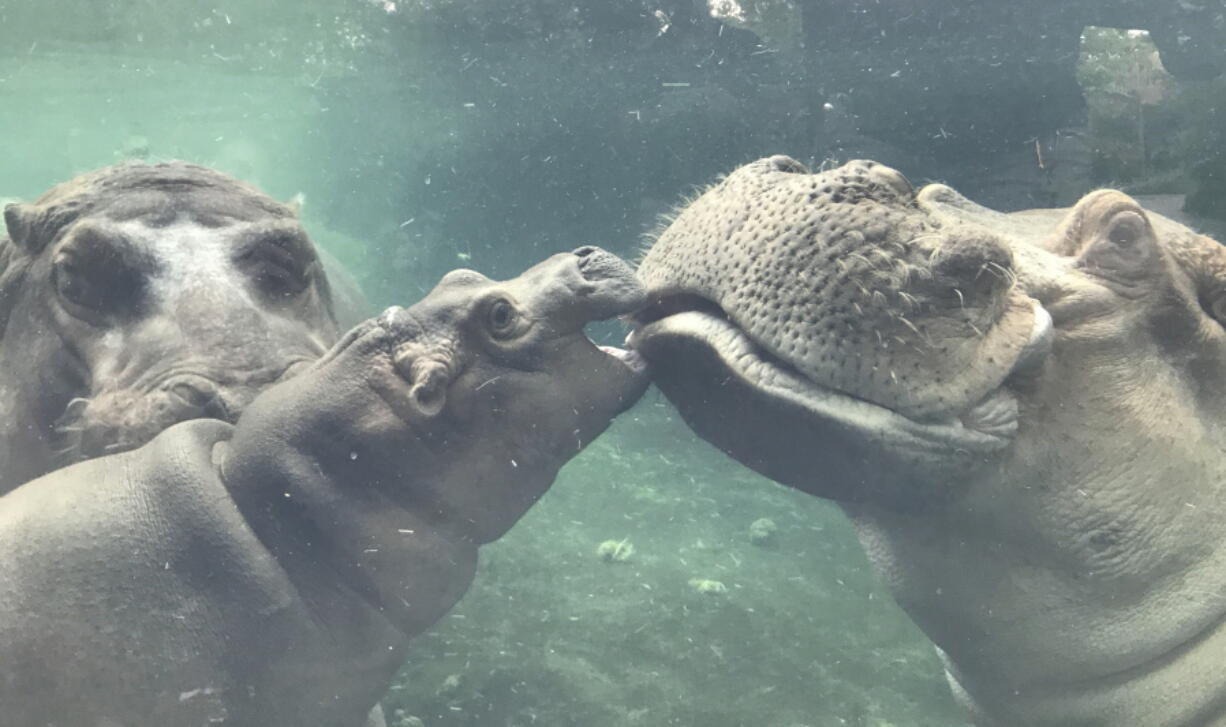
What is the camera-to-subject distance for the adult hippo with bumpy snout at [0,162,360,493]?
Result: 8.71ft

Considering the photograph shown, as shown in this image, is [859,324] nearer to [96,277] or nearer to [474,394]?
[474,394]

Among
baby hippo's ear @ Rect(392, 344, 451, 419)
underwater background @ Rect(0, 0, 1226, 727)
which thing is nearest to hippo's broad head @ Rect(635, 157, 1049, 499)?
baby hippo's ear @ Rect(392, 344, 451, 419)

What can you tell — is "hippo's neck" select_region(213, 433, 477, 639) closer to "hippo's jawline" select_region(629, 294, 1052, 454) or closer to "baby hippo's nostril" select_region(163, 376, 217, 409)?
"baby hippo's nostril" select_region(163, 376, 217, 409)

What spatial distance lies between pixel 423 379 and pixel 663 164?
40.5 feet

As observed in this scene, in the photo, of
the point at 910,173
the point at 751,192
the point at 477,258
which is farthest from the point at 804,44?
the point at 751,192

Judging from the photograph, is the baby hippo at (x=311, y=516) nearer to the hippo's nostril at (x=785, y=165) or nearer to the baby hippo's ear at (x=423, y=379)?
the baby hippo's ear at (x=423, y=379)

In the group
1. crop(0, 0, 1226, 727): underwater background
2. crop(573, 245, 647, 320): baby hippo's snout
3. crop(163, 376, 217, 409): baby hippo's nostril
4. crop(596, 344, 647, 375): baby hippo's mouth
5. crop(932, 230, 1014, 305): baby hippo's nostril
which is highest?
crop(932, 230, 1014, 305): baby hippo's nostril

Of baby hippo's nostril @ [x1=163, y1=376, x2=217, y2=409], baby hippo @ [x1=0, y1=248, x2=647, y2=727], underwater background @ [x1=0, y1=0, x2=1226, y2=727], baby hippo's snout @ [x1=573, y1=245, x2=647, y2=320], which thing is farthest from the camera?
underwater background @ [x1=0, y1=0, x2=1226, y2=727]

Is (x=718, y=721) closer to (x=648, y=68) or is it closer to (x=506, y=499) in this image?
(x=506, y=499)

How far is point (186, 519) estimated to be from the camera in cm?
224

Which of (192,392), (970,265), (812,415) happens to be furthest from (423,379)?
(970,265)

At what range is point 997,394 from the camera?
6.83ft

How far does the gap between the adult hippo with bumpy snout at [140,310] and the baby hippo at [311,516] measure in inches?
9.9

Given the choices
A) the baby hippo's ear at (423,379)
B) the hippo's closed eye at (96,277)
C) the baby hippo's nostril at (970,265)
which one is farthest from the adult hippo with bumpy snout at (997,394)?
the hippo's closed eye at (96,277)
